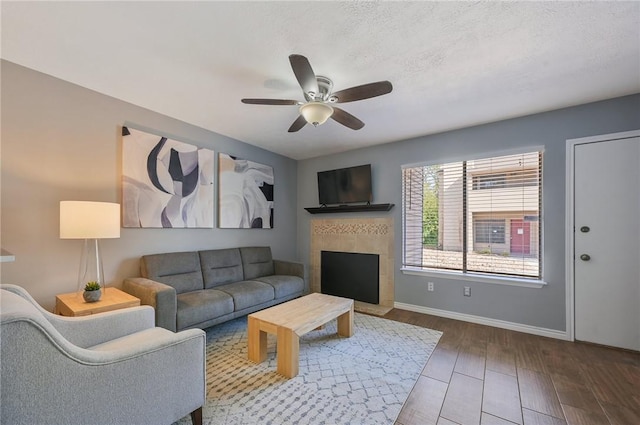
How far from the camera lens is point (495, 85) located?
2.40 metres

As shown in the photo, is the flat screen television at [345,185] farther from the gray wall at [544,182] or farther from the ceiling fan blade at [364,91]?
the ceiling fan blade at [364,91]

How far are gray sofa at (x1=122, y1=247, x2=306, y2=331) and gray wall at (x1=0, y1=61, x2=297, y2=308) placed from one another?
314 mm

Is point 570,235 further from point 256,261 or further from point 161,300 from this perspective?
point 161,300

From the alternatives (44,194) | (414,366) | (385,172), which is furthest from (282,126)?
(414,366)

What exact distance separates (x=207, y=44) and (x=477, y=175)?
327 cm

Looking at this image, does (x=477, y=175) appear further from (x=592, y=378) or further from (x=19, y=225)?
(x=19, y=225)

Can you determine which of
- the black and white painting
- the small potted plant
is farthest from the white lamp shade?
the black and white painting

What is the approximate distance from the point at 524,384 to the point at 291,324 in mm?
1850

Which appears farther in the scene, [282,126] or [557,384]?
[282,126]

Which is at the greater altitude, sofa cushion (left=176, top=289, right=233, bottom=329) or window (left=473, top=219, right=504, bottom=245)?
window (left=473, top=219, right=504, bottom=245)

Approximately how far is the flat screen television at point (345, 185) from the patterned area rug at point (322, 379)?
2.02 meters

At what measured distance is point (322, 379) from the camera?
208cm

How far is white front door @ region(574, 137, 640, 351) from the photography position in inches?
99.9

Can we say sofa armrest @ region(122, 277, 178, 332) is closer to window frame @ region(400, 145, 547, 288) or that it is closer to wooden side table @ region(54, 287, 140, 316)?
wooden side table @ region(54, 287, 140, 316)
